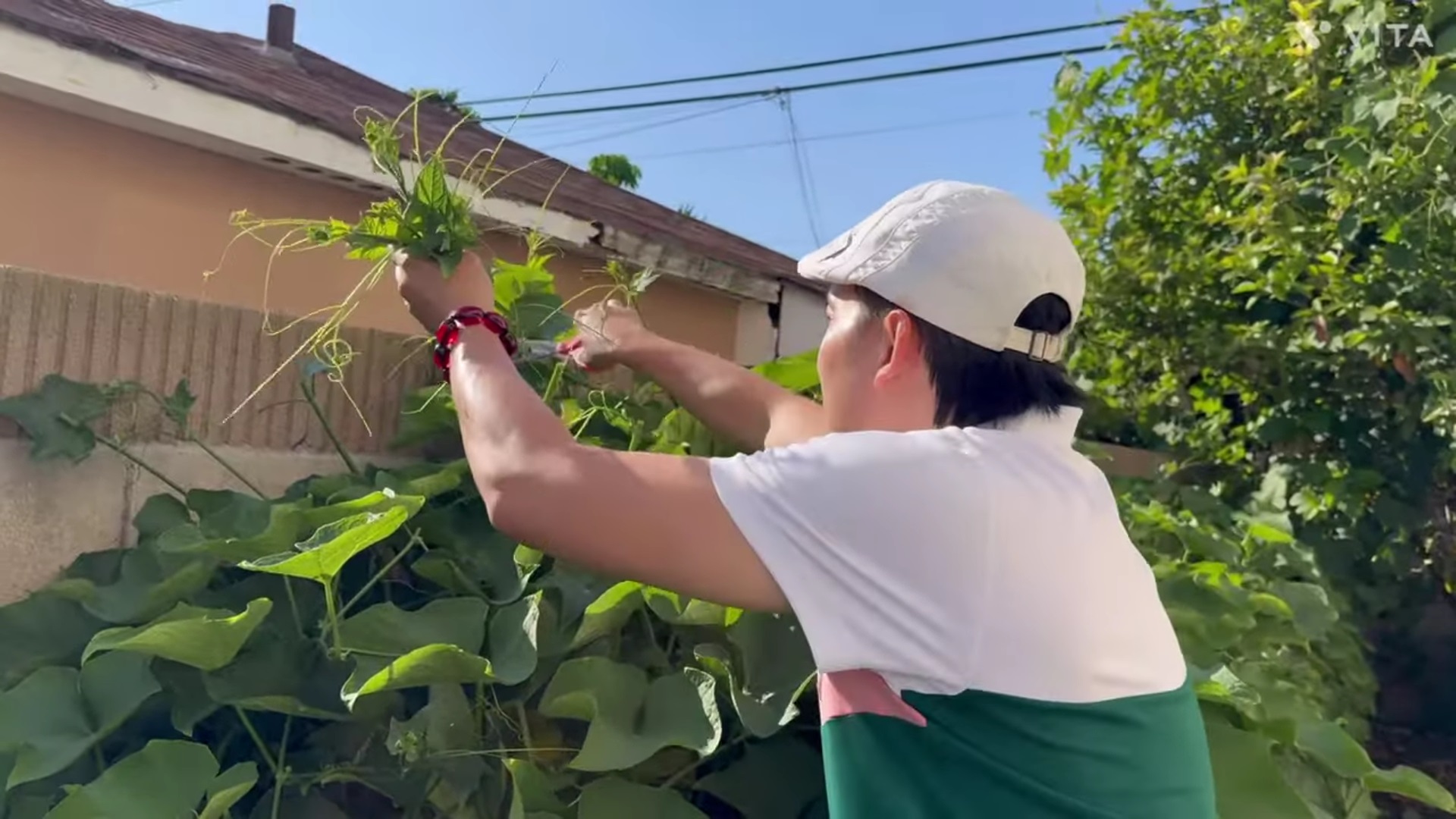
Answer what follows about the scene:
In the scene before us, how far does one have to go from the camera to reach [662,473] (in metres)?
1.29

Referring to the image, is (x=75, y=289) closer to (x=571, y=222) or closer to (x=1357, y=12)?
(x=571, y=222)

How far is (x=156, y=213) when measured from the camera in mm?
Answer: 3611

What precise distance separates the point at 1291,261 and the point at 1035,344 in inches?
126

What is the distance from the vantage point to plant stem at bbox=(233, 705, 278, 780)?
5.31 ft

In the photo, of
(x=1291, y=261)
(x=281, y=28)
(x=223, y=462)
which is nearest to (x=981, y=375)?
(x=223, y=462)

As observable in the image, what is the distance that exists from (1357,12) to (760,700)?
3.81m

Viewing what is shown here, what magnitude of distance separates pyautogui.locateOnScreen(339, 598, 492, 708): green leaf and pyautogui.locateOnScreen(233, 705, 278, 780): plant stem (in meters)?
0.15

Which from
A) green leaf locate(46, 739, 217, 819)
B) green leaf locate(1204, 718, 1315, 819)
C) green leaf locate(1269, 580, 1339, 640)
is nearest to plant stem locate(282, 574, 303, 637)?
green leaf locate(46, 739, 217, 819)

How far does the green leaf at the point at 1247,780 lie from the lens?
177 centimetres

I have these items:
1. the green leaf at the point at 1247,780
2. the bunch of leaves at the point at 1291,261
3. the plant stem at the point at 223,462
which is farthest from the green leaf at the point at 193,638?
the bunch of leaves at the point at 1291,261

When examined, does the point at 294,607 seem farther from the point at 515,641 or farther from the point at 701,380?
the point at 701,380

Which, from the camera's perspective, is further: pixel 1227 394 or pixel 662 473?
pixel 1227 394

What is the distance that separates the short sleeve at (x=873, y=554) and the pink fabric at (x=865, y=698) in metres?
0.03

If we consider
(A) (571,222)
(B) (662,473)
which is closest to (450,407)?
(B) (662,473)
